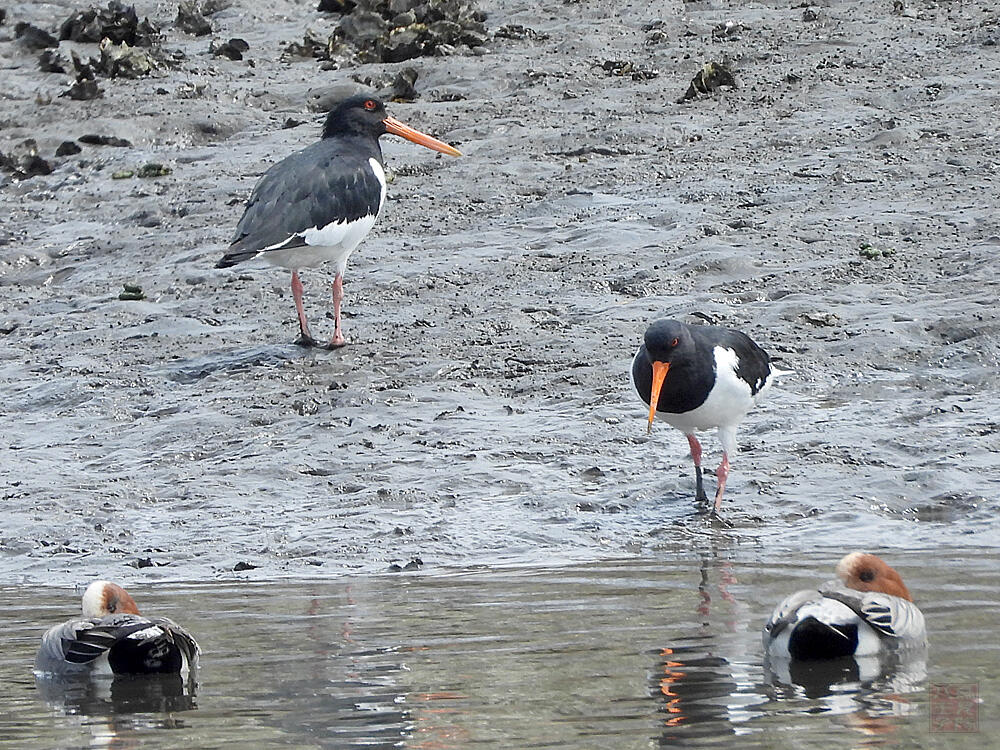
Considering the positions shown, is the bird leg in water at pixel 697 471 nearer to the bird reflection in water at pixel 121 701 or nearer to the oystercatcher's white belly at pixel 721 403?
the oystercatcher's white belly at pixel 721 403

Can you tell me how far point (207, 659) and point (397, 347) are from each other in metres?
5.14

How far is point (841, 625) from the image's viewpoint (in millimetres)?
6125

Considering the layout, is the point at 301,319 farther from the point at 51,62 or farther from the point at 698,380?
the point at 51,62

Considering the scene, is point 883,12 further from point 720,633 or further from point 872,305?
point 720,633

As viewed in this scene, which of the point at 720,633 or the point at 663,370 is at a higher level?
the point at 663,370

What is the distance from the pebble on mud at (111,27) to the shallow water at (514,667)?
11.1m

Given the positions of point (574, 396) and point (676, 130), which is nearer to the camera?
point (574, 396)

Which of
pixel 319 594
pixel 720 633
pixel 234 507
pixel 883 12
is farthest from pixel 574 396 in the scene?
pixel 883 12

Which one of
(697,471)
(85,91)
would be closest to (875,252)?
(697,471)

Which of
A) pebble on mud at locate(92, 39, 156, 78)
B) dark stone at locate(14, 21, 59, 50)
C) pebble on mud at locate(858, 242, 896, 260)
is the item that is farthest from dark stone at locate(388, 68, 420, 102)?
pebble on mud at locate(858, 242, 896, 260)

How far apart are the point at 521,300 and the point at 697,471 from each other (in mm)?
3137

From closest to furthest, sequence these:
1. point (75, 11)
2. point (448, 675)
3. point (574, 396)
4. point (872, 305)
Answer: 1. point (448, 675)
2. point (574, 396)
3. point (872, 305)
4. point (75, 11)

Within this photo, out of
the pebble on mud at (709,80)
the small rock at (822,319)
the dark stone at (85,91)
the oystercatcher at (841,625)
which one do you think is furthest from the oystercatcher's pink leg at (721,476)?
the dark stone at (85,91)

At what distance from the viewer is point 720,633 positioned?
6.48 m
